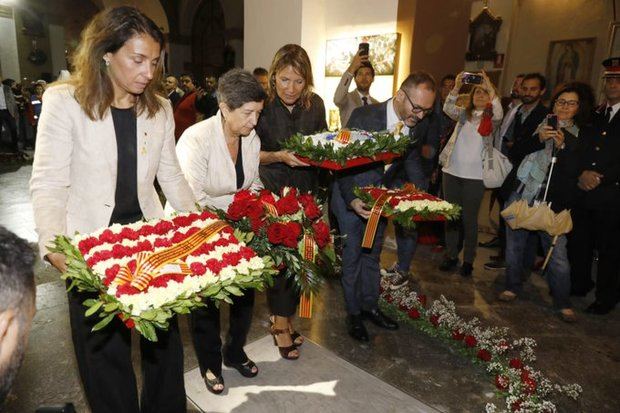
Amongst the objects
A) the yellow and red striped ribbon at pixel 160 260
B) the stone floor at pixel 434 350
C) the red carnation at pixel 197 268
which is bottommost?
Result: the stone floor at pixel 434 350

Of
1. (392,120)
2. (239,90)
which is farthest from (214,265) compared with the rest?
(392,120)

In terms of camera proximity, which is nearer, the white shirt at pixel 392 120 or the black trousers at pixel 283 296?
the black trousers at pixel 283 296

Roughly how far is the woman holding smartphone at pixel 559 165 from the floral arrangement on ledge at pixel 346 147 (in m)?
1.84

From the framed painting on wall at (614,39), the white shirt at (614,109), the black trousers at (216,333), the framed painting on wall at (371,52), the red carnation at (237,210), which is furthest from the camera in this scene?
the framed painting on wall at (614,39)

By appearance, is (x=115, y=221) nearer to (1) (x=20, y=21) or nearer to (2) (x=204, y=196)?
(2) (x=204, y=196)

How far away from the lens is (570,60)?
11.4 meters

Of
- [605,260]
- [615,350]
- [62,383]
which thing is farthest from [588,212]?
[62,383]

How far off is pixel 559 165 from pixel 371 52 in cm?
323

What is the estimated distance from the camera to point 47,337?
3217 mm

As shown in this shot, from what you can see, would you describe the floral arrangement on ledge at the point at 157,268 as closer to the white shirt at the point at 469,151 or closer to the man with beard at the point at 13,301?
the man with beard at the point at 13,301

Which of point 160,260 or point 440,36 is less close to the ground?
point 440,36

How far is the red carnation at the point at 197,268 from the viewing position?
1656mm

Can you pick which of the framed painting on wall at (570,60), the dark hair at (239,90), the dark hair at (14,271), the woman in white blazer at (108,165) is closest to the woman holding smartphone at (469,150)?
the dark hair at (239,90)

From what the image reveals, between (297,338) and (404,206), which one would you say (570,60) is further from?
(297,338)
